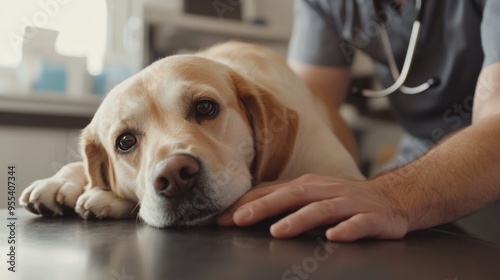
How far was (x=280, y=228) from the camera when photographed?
0.85 m

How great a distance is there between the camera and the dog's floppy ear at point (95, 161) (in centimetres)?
124

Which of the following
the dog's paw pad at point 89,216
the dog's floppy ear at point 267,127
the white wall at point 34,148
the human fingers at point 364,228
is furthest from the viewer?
the white wall at point 34,148

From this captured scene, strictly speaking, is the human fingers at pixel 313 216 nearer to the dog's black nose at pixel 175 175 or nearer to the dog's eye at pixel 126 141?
the dog's black nose at pixel 175 175

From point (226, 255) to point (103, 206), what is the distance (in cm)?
44

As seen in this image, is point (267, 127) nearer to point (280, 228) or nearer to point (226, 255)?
point (280, 228)

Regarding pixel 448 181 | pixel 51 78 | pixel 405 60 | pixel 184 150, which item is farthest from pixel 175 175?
pixel 51 78

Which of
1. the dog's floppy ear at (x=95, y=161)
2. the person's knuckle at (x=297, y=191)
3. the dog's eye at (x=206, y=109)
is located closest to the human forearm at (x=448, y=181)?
the person's knuckle at (x=297, y=191)

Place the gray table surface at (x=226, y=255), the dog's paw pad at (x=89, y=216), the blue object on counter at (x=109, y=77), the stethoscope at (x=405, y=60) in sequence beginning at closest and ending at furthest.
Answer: the gray table surface at (x=226, y=255) → the dog's paw pad at (x=89, y=216) → the stethoscope at (x=405, y=60) → the blue object on counter at (x=109, y=77)

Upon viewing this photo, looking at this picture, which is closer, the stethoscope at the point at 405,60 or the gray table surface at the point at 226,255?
the gray table surface at the point at 226,255

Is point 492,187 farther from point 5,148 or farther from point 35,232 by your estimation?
→ point 5,148

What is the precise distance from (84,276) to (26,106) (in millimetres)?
2032

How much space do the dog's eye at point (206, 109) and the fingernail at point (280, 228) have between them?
0.38 meters

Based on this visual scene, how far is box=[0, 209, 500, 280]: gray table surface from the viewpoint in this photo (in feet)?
2.22

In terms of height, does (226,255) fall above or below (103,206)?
above
